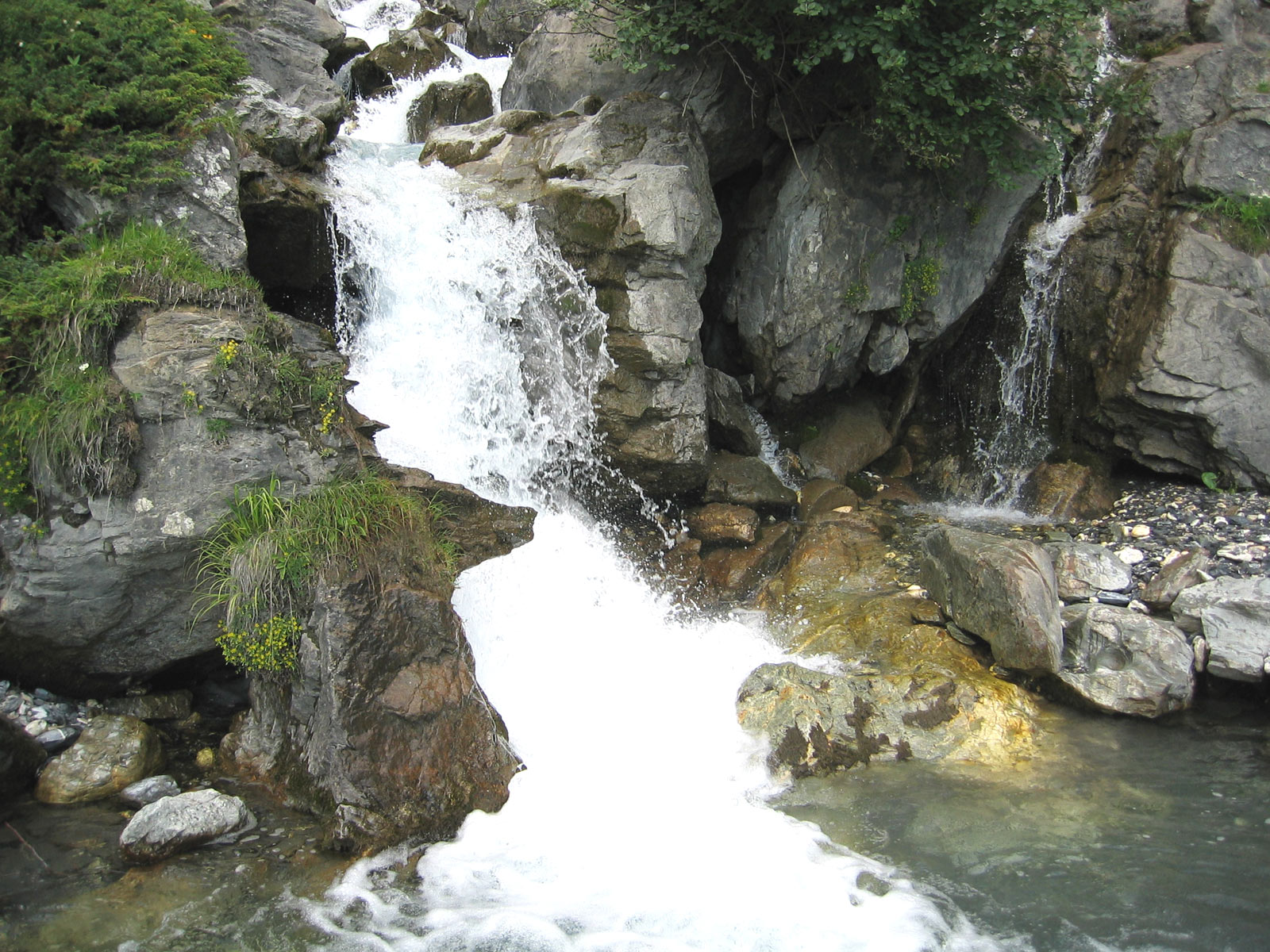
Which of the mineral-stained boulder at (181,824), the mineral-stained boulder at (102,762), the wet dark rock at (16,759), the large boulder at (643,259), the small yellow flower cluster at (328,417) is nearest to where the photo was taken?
the mineral-stained boulder at (181,824)

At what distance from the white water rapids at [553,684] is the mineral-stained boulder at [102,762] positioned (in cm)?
204

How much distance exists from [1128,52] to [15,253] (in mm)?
15252

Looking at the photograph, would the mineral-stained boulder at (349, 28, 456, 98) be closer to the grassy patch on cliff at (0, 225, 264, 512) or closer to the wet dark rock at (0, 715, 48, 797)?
the grassy patch on cliff at (0, 225, 264, 512)

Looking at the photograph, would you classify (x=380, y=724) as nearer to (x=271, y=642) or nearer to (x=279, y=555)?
(x=271, y=642)

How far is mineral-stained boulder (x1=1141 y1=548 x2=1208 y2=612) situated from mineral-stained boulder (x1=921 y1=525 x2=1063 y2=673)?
104 cm

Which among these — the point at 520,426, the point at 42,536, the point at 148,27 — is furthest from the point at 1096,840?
the point at 148,27

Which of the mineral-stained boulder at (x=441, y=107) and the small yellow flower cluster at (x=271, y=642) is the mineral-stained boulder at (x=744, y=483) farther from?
the mineral-stained boulder at (x=441, y=107)

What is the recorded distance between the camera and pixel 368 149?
11117mm

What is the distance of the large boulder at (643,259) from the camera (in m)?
9.41

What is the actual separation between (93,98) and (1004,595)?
9.56m

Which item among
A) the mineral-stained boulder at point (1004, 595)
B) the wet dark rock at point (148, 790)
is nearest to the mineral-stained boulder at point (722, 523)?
the mineral-stained boulder at point (1004, 595)

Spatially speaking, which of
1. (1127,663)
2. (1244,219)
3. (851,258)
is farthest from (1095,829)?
(1244,219)

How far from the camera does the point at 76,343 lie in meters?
6.46

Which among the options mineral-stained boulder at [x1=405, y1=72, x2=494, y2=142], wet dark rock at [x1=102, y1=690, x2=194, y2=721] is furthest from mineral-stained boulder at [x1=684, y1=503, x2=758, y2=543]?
mineral-stained boulder at [x1=405, y1=72, x2=494, y2=142]
